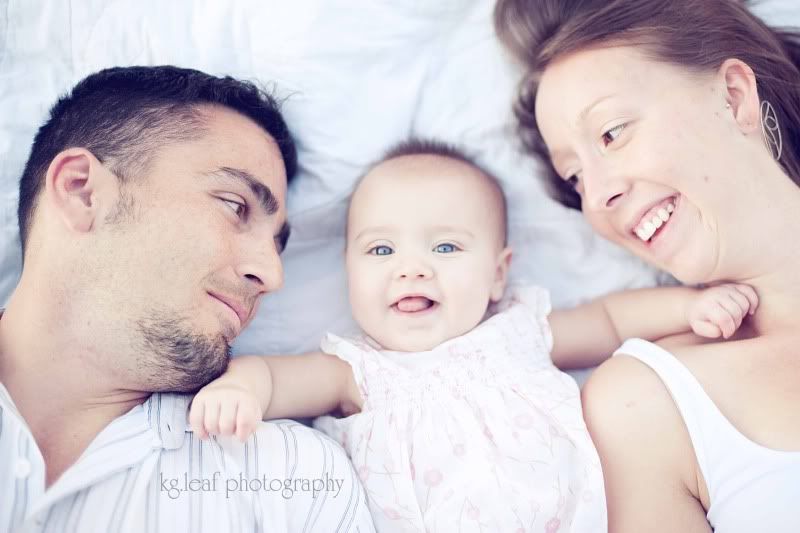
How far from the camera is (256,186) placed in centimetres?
198

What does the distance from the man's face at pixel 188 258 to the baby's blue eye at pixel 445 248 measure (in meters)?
0.47

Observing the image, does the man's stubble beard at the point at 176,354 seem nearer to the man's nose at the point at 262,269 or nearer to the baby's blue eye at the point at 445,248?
the man's nose at the point at 262,269

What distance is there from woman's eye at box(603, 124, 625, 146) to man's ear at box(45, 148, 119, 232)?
51.2 inches

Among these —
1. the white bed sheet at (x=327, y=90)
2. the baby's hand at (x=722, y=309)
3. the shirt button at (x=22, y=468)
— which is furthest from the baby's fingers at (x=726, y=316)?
the shirt button at (x=22, y=468)

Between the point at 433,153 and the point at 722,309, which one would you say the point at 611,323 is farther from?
the point at 433,153

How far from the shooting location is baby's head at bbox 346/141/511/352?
2.09m

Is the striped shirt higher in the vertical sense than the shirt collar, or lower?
lower

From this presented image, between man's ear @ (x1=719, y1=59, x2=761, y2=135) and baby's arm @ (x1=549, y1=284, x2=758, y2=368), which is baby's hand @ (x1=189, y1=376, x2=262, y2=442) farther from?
man's ear @ (x1=719, y1=59, x2=761, y2=135)

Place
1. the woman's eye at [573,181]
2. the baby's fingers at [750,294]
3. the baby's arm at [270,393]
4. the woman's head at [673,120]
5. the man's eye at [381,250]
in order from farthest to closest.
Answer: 1. the woman's eye at [573,181]
2. the man's eye at [381,250]
3. the baby's fingers at [750,294]
4. the woman's head at [673,120]
5. the baby's arm at [270,393]

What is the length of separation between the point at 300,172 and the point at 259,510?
1.05 meters

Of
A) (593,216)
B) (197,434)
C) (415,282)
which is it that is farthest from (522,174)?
(197,434)

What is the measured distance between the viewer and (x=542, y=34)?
2.24 metres

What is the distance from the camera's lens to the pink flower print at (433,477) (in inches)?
75.9

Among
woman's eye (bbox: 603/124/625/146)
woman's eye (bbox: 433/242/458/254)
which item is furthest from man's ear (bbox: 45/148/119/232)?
woman's eye (bbox: 603/124/625/146)
